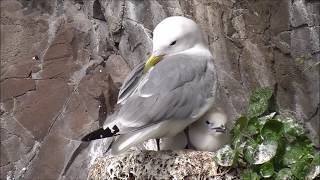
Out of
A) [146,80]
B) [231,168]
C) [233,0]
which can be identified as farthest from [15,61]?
[231,168]

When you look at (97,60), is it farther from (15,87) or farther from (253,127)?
(253,127)

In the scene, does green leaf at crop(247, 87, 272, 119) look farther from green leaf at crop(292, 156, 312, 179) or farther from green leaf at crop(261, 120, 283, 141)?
green leaf at crop(292, 156, 312, 179)

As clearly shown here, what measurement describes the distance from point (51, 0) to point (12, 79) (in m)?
0.42

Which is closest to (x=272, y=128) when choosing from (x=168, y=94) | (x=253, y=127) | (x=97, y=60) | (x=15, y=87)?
(x=253, y=127)

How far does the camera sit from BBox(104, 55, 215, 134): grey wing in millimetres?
1360

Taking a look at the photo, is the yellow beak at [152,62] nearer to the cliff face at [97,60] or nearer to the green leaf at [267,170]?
the green leaf at [267,170]

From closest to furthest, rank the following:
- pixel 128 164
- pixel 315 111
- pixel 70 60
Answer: pixel 128 164
pixel 315 111
pixel 70 60

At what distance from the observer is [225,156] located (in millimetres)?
1350

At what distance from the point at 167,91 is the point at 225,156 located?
0.67 feet

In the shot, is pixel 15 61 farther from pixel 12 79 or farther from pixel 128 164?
pixel 128 164

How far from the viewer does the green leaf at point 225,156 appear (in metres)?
1.34

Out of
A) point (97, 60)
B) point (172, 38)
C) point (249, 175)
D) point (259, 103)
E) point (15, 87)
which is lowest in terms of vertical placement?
point (15, 87)

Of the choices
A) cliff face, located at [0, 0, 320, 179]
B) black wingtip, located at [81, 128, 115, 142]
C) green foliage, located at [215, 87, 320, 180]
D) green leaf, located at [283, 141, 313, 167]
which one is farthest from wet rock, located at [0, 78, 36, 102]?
green leaf, located at [283, 141, 313, 167]

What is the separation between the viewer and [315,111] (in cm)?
219
